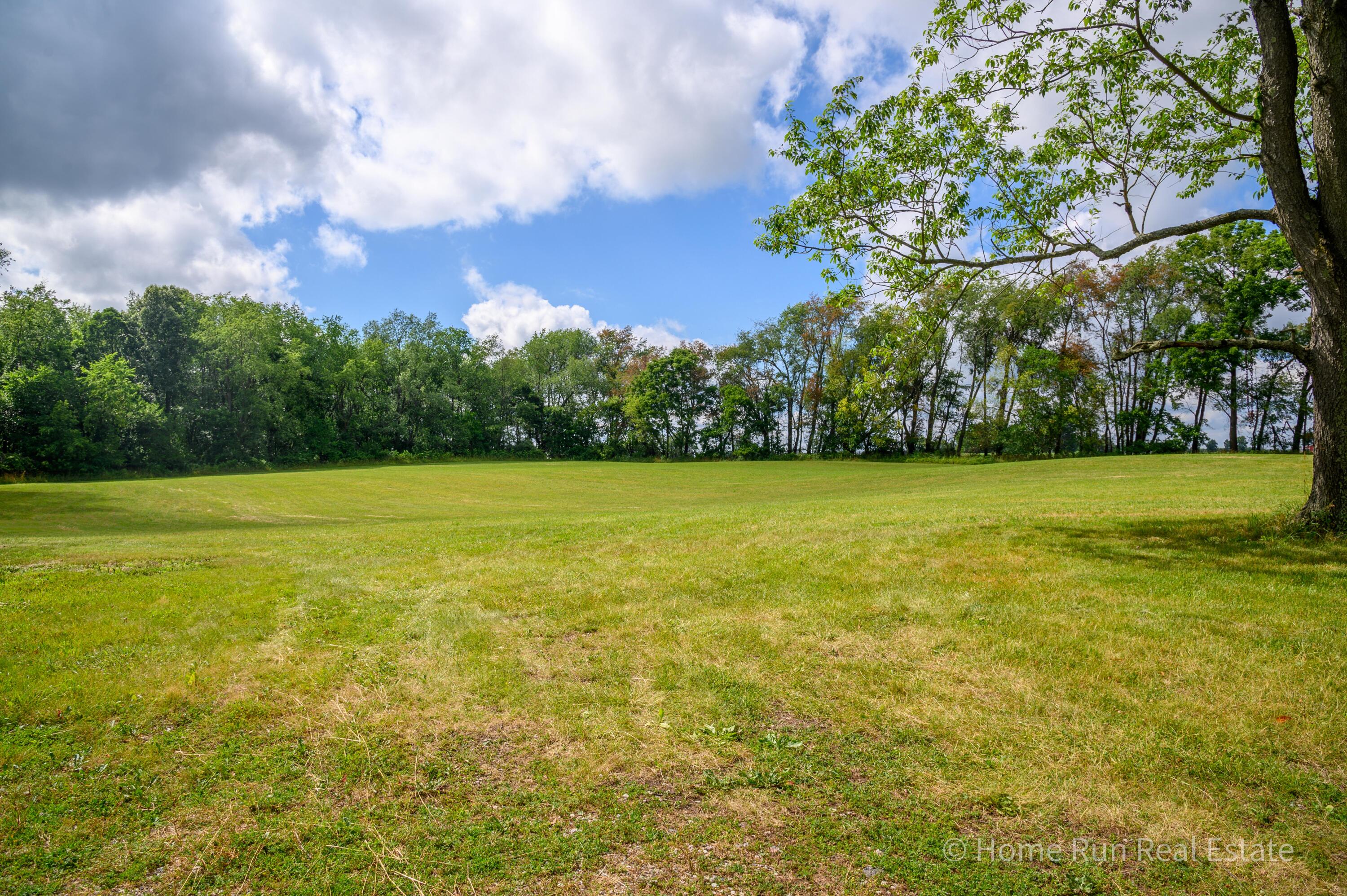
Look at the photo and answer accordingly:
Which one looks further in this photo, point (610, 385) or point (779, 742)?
point (610, 385)

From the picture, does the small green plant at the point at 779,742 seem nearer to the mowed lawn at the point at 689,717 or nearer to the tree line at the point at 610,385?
the mowed lawn at the point at 689,717

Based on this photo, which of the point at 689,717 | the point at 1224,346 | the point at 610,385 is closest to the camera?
the point at 689,717

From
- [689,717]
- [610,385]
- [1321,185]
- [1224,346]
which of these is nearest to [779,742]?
[689,717]

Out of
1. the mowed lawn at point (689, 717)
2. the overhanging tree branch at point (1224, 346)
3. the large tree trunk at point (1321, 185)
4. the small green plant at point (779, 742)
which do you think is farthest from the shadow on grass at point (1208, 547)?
the small green plant at point (779, 742)

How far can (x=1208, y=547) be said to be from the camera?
9008mm

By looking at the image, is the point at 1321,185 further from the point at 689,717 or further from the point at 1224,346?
the point at 689,717

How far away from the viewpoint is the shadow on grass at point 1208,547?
25.8ft

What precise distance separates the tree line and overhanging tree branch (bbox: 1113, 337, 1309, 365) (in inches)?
168

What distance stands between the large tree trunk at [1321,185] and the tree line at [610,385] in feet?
18.0

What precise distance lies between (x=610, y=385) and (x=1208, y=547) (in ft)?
239

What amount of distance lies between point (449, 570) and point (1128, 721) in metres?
8.81

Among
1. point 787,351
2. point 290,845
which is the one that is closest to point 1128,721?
point 290,845

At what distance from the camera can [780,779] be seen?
12.7 feet

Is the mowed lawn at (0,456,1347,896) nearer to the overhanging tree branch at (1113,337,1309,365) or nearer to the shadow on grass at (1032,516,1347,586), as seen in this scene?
the shadow on grass at (1032,516,1347,586)
